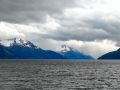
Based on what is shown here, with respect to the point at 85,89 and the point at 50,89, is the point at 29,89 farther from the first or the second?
the point at 85,89

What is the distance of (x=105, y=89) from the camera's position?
62.1 m

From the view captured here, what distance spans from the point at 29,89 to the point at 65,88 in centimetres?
1080

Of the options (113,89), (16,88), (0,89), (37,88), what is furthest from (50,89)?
(113,89)

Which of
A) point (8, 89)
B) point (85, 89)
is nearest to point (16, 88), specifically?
point (8, 89)

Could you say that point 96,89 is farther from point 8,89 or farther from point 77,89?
point 8,89

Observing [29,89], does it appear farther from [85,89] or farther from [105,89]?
[105,89]

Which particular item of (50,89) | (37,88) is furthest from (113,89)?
(37,88)

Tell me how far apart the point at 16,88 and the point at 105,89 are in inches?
1052

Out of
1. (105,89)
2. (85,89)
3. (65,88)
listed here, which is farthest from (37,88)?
(105,89)

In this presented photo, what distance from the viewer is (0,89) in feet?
197

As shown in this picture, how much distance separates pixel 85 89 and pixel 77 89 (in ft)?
7.91

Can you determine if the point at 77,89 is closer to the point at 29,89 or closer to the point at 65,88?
the point at 65,88

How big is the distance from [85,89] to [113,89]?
8.36 metres

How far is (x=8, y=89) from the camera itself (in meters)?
60.3
